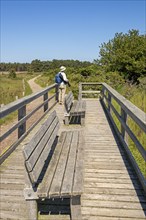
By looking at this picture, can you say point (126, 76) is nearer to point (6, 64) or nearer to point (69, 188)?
point (69, 188)

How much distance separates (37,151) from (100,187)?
123 centimetres

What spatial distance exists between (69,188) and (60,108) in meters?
8.03

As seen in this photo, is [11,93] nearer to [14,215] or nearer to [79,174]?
[14,215]

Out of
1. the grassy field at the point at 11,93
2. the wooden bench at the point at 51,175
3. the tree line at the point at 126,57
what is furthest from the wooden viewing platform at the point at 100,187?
the tree line at the point at 126,57

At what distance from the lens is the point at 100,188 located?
378 centimetres

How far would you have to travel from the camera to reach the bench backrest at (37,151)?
272 cm

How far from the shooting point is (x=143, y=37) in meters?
32.9

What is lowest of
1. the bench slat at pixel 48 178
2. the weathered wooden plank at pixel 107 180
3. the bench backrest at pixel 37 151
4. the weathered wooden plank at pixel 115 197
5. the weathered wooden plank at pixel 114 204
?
the weathered wooden plank at pixel 114 204

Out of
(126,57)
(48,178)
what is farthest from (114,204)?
(126,57)

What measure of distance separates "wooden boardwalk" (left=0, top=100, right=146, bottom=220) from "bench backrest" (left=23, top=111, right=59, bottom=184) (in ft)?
2.21

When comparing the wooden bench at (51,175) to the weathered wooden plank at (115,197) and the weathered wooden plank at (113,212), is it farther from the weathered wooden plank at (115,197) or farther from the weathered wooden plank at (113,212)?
the weathered wooden plank at (115,197)

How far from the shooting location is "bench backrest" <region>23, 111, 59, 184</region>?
272 centimetres

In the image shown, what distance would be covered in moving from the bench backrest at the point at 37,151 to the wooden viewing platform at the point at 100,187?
2.15 feet

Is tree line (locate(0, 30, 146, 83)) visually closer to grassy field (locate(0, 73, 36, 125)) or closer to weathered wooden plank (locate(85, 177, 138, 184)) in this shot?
grassy field (locate(0, 73, 36, 125))
